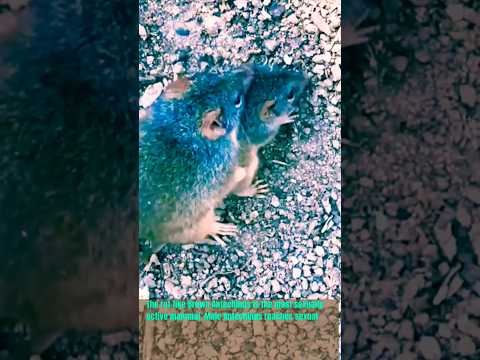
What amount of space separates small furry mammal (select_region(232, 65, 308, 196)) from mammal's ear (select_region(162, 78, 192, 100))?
0.12 metres

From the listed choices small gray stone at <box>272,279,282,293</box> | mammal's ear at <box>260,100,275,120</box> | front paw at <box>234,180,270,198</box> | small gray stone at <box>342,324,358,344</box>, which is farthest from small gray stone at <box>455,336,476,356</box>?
mammal's ear at <box>260,100,275,120</box>

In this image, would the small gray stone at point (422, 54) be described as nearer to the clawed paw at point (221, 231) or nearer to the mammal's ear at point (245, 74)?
the mammal's ear at point (245, 74)

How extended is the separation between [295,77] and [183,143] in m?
0.25

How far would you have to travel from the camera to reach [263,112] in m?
1.16

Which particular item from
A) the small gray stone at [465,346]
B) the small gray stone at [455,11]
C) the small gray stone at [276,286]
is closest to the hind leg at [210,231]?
the small gray stone at [276,286]

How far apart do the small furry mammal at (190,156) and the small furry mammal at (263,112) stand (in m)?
0.02

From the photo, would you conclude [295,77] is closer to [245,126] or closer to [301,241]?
[245,126]


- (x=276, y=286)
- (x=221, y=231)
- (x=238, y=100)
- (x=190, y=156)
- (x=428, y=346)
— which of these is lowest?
(x=428, y=346)

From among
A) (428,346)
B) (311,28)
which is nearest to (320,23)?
(311,28)

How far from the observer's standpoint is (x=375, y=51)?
1.15m

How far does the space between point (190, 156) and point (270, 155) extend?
0.51 feet

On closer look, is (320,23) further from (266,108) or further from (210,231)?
(210,231)

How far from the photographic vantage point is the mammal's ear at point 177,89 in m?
1.16

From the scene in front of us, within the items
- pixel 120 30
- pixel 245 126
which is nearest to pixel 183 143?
pixel 245 126
